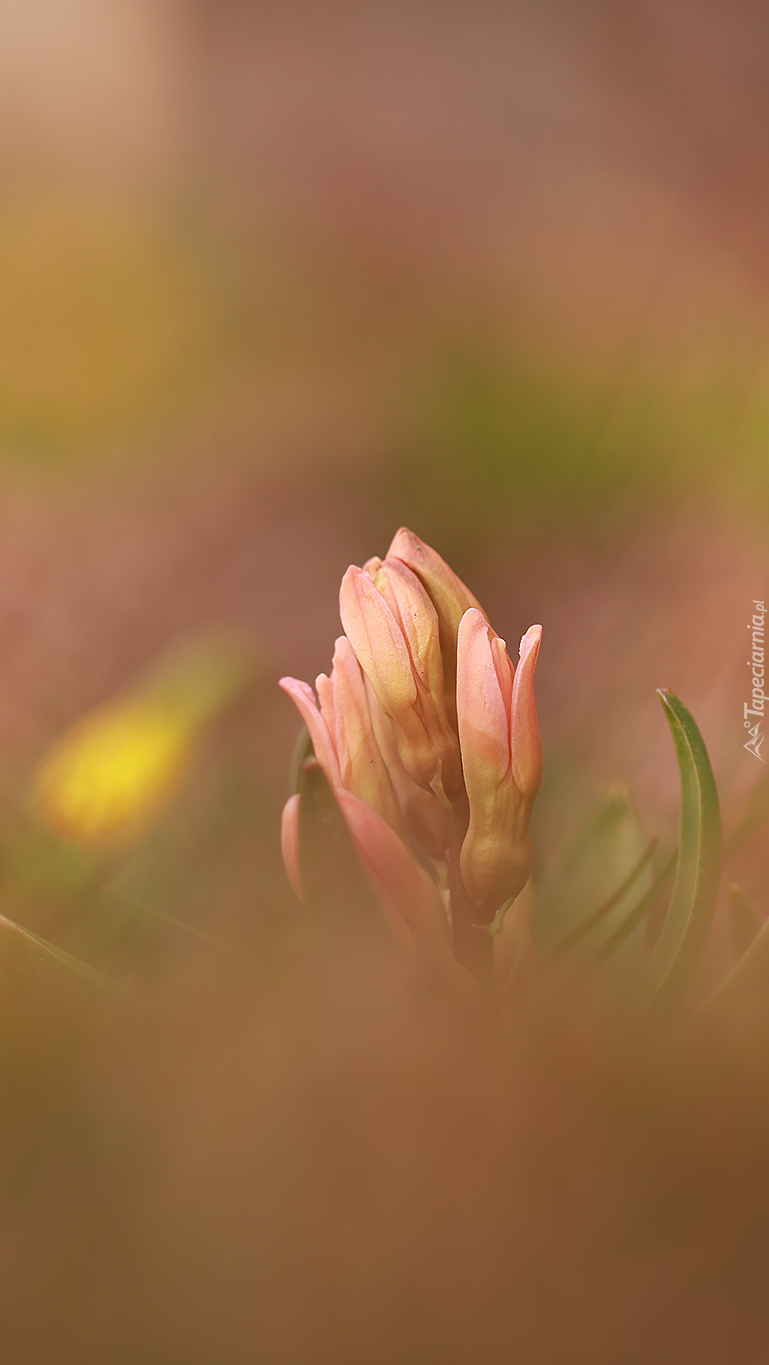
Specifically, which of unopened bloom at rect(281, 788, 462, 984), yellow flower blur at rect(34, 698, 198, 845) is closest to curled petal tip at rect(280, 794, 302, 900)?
unopened bloom at rect(281, 788, 462, 984)

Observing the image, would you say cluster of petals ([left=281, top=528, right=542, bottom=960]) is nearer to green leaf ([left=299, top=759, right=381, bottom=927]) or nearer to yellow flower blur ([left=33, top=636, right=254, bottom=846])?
green leaf ([left=299, top=759, right=381, bottom=927])

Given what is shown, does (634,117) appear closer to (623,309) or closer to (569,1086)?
(623,309)

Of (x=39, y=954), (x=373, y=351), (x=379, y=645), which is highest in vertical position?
(x=373, y=351)

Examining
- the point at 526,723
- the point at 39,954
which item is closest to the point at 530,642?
the point at 526,723

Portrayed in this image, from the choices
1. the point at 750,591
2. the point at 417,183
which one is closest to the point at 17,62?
the point at 417,183

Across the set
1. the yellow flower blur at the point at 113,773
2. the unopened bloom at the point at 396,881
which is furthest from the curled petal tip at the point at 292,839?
the yellow flower blur at the point at 113,773

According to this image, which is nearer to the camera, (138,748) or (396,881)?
(396,881)

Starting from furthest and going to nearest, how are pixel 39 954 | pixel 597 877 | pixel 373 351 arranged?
1. pixel 373 351
2. pixel 597 877
3. pixel 39 954

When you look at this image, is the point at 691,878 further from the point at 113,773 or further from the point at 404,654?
the point at 113,773
